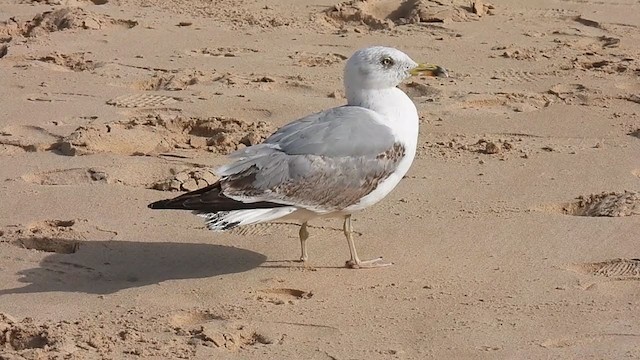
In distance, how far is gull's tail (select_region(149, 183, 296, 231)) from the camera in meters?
5.39

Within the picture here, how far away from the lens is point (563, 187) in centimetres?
648

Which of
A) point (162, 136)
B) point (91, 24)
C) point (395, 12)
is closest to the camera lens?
point (162, 136)

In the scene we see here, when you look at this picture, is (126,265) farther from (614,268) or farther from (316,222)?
(614,268)

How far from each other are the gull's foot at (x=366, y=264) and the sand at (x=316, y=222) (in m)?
0.04

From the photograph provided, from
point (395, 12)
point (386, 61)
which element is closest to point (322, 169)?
point (386, 61)

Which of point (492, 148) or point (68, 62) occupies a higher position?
point (492, 148)

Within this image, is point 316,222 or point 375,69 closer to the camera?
point 375,69

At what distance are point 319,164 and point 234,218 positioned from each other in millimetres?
479

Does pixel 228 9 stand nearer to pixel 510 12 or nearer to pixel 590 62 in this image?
pixel 510 12

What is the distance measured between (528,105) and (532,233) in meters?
1.87

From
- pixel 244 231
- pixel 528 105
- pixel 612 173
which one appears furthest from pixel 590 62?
pixel 244 231

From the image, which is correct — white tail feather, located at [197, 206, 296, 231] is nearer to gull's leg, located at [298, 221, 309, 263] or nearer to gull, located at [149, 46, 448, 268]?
gull, located at [149, 46, 448, 268]

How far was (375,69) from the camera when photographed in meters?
5.96

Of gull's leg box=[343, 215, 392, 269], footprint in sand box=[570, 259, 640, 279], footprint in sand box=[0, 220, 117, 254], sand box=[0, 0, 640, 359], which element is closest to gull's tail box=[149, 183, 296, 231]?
sand box=[0, 0, 640, 359]
